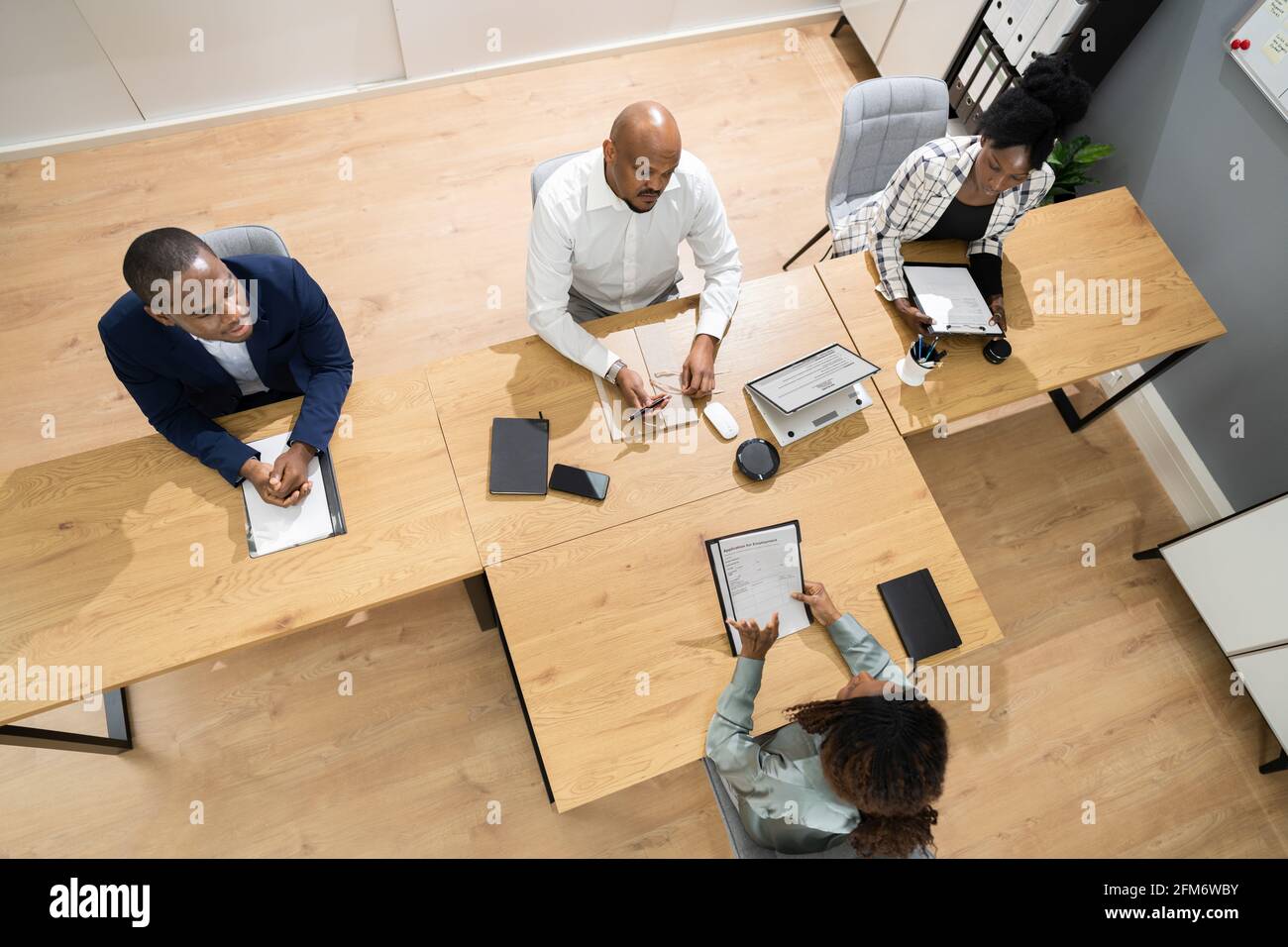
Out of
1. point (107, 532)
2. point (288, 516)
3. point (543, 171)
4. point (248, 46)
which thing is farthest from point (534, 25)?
point (107, 532)

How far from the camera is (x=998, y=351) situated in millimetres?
2363

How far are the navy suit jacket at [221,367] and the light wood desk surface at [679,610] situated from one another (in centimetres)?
69

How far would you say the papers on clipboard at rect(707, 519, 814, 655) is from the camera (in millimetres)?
2006

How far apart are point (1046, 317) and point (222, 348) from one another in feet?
8.02

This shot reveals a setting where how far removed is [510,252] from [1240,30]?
2.77 metres

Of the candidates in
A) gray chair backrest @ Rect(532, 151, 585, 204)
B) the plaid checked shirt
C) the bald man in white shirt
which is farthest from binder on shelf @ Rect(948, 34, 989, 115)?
gray chair backrest @ Rect(532, 151, 585, 204)

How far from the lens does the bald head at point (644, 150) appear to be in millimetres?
1843

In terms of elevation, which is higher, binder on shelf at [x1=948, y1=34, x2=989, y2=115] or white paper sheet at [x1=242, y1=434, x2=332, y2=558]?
binder on shelf at [x1=948, y1=34, x2=989, y2=115]

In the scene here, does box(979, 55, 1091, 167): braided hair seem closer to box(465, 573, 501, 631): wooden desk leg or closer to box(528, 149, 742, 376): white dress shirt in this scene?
box(528, 149, 742, 376): white dress shirt

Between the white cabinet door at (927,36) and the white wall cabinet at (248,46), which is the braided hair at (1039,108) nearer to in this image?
the white cabinet door at (927,36)

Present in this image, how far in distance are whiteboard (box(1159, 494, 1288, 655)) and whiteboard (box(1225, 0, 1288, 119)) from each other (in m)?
1.34

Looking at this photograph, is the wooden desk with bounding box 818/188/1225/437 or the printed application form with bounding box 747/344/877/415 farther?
the wooden desk with bounding box 818/188/1225/437

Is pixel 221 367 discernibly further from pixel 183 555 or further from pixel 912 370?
pixel 912 370
